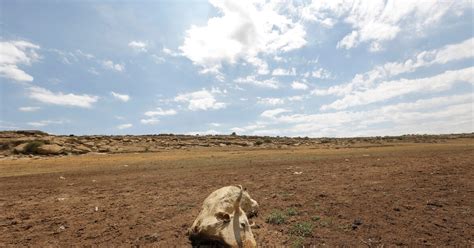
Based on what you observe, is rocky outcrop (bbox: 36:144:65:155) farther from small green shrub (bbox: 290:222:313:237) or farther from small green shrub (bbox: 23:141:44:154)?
small green shrub (bbox: 290:222:313:237)

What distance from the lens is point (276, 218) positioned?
962cm

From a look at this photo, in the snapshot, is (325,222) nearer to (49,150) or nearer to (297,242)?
(297,242)

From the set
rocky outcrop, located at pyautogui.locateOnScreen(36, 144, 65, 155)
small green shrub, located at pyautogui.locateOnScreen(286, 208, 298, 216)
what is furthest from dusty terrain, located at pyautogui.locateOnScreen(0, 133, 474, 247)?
rocky outcrop, located at pyautogui.locateOnScreen(36, 144, 65, 155)

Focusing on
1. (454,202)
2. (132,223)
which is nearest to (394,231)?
(454,202)

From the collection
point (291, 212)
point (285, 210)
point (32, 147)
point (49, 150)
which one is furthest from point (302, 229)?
point (32, 147)

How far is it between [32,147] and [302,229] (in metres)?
45.7

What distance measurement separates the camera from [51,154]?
43.1 metres

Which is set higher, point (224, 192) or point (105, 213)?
point (224, 192)

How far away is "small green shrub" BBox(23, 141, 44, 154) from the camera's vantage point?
43.4 m

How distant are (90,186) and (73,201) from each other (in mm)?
4049

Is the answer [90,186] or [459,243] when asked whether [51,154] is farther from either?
[459,243]

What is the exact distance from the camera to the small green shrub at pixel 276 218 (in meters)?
9.42

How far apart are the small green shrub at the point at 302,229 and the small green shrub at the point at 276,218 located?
0.54 metres

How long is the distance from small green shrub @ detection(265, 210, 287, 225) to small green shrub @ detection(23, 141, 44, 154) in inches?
1698
